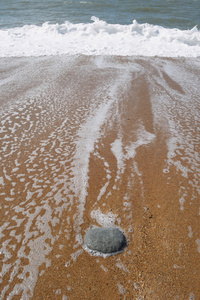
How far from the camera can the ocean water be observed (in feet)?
25.6

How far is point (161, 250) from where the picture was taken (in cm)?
182

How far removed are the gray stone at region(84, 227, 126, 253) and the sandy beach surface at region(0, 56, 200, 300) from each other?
6 cm

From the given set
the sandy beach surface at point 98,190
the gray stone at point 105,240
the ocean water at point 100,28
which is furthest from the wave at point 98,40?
the gray stone at point 105,240

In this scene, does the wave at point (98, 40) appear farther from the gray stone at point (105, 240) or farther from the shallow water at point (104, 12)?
the gray stone at point (105, 240)

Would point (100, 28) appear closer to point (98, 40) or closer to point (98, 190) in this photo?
point (98, 40)

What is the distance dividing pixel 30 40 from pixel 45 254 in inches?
337

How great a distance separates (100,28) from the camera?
983cm

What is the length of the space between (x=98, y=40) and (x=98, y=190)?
7.81m

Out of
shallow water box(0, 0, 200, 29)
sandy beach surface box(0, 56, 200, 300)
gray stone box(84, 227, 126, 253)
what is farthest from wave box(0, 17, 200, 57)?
gray stone box(84, 227, 126, 253)

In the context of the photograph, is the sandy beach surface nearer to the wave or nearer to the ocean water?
A: the wave

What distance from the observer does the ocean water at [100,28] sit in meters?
7.81

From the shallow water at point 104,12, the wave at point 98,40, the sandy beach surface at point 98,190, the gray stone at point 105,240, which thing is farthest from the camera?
the shallow water at point 104,12

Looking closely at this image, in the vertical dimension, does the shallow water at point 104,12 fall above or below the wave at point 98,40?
above

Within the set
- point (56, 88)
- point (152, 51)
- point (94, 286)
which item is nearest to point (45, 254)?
point (94, 286)
